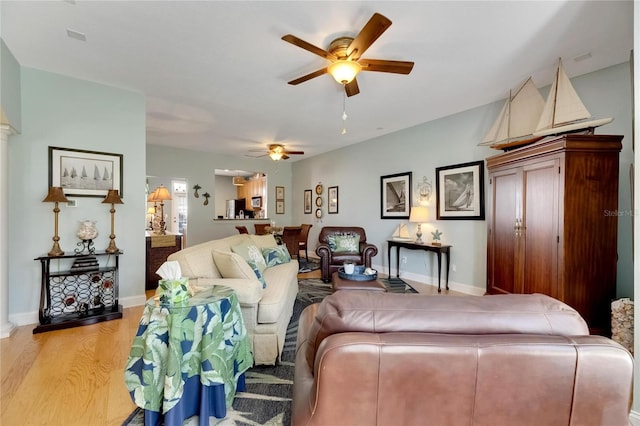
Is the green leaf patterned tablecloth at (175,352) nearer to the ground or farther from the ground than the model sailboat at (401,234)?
nearer to the ground

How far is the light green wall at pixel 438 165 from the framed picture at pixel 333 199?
146 mm

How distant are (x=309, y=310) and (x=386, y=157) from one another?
15.7 ft

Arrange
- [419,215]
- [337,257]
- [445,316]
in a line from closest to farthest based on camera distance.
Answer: [445,316] < [419,215] < [337,257]

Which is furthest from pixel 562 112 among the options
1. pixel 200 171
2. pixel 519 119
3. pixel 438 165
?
pixel 200 171

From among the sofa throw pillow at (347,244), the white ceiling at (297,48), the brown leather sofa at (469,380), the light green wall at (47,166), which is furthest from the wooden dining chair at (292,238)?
the brown leather sofa at (469,380)

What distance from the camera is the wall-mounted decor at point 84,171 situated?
3303mm

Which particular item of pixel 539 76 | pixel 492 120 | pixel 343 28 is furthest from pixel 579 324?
pixel 492 120

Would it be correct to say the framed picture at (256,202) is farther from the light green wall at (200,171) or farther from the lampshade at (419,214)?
the lampshade at (419,214)

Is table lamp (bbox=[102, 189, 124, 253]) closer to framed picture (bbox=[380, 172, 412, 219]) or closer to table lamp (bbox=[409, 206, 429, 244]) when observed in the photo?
table lamp (bbox=[409, 206, 429, 244])

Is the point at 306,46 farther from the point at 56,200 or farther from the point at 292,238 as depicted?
the point at 292,238

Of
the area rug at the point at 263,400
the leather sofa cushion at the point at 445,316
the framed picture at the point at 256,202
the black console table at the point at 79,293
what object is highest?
the framed picture at the point at 256,202

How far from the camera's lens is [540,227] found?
2.88 meters

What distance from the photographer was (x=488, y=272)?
12.1ft

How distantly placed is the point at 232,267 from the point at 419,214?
347 cm
